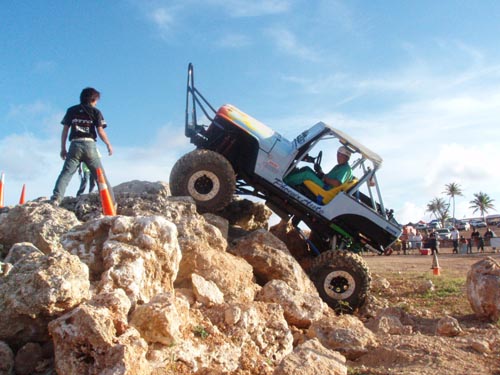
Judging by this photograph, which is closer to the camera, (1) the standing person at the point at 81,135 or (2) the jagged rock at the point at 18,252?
(2) the jagged rock at the point at 18,252

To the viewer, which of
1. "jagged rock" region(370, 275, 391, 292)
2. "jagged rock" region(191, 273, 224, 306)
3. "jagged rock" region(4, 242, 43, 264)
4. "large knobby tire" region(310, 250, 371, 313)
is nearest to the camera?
"jagged rock" region(4, 242, 43, 264)

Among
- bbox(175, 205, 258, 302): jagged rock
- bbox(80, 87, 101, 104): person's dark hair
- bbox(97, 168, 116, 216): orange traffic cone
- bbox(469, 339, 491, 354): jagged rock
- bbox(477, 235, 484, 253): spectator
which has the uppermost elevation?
bbox(80, 87, 101, 104): person's dark hair

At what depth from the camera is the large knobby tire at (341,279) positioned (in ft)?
24.5

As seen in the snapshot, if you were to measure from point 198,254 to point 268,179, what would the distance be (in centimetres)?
265

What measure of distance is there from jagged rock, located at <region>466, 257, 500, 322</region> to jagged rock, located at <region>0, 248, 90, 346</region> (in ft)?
19.2

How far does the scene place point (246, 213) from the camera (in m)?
8.87

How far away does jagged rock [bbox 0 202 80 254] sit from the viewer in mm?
5242

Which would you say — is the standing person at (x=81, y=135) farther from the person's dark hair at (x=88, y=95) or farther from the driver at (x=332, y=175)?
the driver at (x=332, y=175)

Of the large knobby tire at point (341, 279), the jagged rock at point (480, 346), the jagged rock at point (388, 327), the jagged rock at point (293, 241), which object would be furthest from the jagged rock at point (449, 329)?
the jagged rock at point (293, 241)

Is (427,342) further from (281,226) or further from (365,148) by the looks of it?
(281,226)

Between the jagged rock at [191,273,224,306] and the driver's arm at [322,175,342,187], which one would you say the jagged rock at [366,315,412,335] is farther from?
the driver's arm at [322,175,342,187]

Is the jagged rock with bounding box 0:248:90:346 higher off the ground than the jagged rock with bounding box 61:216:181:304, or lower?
lower

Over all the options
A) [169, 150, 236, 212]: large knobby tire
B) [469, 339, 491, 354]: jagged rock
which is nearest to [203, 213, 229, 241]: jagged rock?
[169, 150, 236, 212]: large knobby tire

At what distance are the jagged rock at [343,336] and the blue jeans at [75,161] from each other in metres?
3.00
